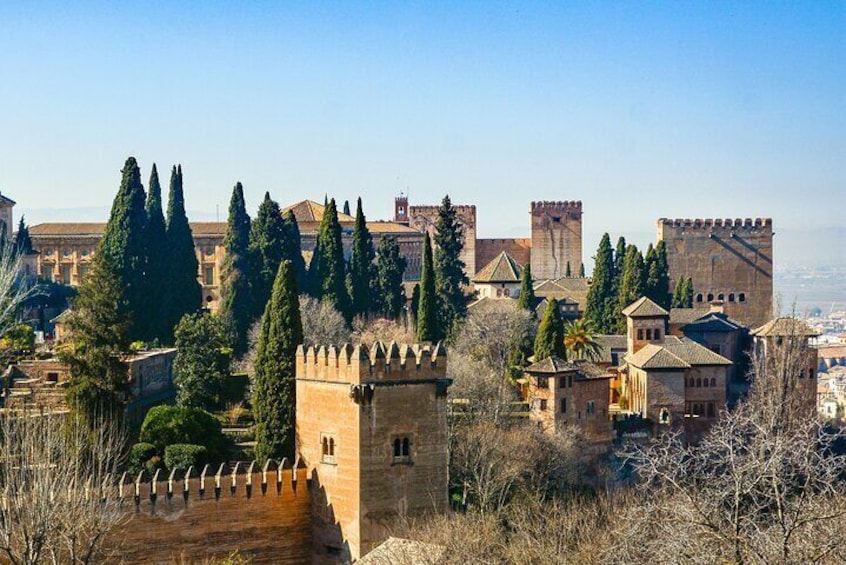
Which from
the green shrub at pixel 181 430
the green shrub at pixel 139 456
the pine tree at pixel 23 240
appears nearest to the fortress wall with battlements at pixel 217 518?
the green shrub at pixel 139 456

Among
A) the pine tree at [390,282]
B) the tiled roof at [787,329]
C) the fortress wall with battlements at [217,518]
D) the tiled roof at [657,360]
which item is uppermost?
the pine tree at [390,282]

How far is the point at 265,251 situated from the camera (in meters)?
52.9

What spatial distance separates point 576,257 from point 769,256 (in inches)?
941

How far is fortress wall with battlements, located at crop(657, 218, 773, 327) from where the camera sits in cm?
8494

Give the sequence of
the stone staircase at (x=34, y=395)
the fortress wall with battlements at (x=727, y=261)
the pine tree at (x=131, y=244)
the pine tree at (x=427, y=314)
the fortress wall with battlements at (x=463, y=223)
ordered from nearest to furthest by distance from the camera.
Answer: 1. the stone staircase at (x=34, y=395)
2. the pine tree at (x=427, y=314)
3. the pine tree at (x=131, y=244)
4. the fortress wall with battlements at (x=727, y=261)
5. the fortress wall with battlements at (x=463, y=223)

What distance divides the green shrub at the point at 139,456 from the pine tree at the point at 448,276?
20388 millimetres

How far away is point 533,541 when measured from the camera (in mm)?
30438

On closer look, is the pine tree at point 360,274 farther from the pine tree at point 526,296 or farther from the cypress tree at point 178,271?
the pine tree at point 526,296

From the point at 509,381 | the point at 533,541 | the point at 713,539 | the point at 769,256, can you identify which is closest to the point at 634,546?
the point at 713,539

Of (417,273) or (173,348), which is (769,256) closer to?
(417,273)

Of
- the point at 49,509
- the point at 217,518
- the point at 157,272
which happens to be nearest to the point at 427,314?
the point at 157,272

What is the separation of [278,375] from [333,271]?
17.0 m

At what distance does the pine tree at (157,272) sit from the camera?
1970 inches

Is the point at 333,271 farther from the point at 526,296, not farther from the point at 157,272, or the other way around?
the point at 526,296
